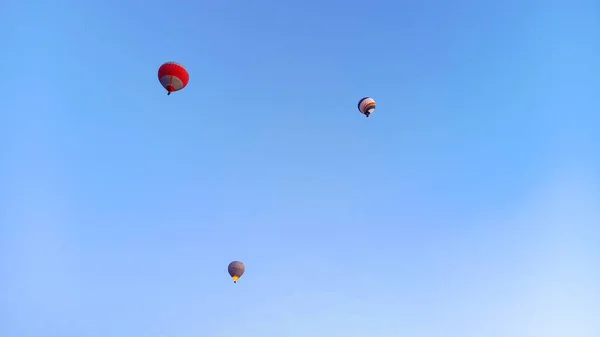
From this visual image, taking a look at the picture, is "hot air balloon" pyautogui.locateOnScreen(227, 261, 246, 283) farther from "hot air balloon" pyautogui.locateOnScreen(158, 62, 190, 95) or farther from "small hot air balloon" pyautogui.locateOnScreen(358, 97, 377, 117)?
"small hot air balloon" pyautogui.locateOnScreen(358, 97, 377, 117)

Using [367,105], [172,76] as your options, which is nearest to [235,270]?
[172,76]

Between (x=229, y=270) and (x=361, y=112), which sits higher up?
(x=361, y=112)

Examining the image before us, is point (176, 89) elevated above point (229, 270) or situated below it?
above

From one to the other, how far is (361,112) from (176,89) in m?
14.5

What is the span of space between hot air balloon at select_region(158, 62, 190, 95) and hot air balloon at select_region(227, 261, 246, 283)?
13.9 meters

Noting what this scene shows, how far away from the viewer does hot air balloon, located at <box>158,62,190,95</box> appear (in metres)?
30.4

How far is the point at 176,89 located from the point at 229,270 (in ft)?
47.0

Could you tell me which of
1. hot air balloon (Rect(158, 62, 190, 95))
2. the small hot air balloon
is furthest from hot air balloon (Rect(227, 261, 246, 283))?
the small hot air balloon

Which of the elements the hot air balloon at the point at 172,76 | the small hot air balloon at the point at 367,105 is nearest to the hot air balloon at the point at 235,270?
the hot air balloon at the point at 172,76

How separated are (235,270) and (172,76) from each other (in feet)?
49.5

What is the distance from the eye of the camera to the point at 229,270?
37.2 meters

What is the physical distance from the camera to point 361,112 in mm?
38250

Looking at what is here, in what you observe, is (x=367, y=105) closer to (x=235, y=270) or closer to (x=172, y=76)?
(x=172, y=76)

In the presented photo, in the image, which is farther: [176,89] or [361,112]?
[361,112]
